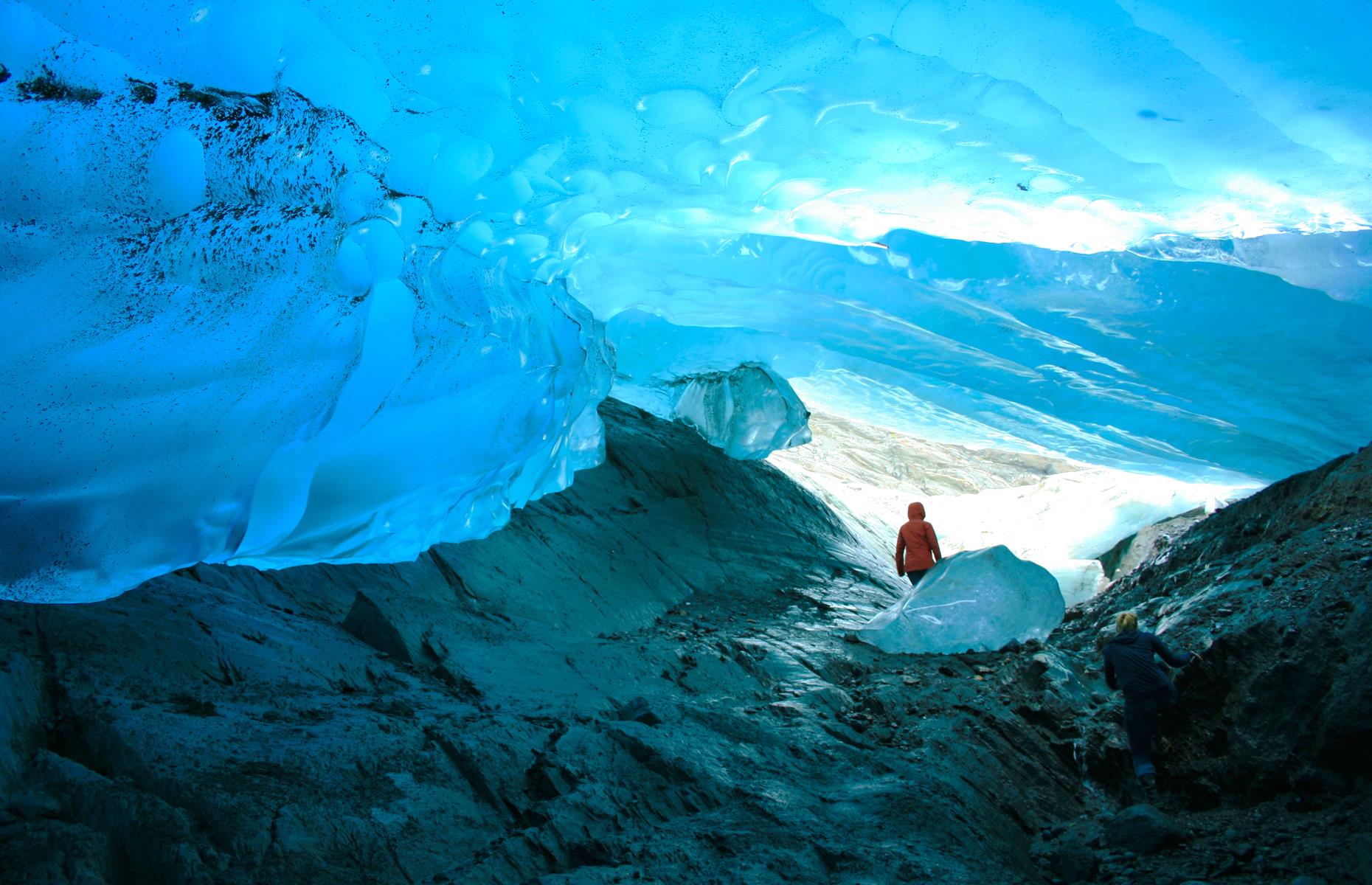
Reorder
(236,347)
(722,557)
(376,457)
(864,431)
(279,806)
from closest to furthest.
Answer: (279,806) < (236,347) < (376,457) < (722,557) < (864,431)

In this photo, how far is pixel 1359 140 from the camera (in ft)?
11.4

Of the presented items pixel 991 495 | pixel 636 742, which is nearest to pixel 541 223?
pixel 636 742

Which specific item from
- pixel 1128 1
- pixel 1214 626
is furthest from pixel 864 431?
pixel 1128 1

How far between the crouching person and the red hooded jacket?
2661mm

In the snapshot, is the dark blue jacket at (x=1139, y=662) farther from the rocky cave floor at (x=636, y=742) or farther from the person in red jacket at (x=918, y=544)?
the person in red jacket at (x=918, y=544)

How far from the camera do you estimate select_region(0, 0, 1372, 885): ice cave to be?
2775 mm

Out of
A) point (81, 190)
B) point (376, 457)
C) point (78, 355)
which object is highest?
Answer: point (81, 190)

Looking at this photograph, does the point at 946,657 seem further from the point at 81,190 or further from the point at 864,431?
the point at 864,431

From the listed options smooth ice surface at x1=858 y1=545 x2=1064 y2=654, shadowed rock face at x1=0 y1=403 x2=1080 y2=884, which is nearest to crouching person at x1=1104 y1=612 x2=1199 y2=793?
shadowed rock face at x1=0 y1=403 x2=1080 y2=884

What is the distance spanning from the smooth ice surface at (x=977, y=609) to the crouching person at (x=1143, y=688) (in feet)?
5.27

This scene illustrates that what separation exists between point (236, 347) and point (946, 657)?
15.7 feet

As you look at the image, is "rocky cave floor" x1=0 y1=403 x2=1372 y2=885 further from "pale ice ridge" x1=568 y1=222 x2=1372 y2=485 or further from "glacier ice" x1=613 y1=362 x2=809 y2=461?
"glacier ice" x1=613 y1=362 x2=809 y2=461

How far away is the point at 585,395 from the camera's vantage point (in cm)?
631

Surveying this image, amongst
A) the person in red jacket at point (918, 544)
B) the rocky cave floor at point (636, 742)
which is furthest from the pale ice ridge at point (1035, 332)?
the person in red jacket at point (918, 544)
